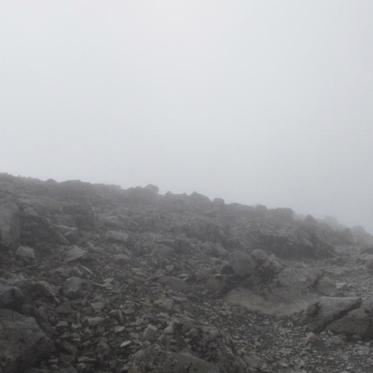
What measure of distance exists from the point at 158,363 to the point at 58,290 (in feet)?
13.1

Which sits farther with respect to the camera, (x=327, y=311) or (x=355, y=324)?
(x=327, y=311)

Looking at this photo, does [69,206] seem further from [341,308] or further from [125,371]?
[341,308]

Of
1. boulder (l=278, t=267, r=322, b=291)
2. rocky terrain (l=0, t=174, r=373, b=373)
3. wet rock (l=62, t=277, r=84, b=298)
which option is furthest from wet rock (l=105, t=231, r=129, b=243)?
boulder (l=278, t=267, r=322, b=291)

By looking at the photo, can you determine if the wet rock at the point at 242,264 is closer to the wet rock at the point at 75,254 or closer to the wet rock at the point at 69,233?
the wet rock at the point at 75,254

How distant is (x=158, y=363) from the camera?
6.85m

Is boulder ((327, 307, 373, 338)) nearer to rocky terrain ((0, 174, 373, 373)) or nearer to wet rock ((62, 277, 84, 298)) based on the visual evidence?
rocky terrain ((0, 174, 373, 373))

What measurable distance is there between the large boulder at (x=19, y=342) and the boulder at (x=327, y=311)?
769 cm

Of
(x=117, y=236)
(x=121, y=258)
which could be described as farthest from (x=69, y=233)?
(x=117, y=236)

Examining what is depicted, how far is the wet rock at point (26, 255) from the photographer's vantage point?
34.9ft

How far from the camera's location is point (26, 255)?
10.8 meters

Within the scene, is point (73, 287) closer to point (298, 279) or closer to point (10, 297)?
point (10, 297)

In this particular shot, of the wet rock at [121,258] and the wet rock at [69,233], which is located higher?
the wet rock at [69,233]

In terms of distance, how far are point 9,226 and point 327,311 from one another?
416 inches

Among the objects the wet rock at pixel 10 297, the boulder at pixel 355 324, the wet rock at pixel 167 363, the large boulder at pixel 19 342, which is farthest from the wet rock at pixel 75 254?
the boulder at pixel 355 324
